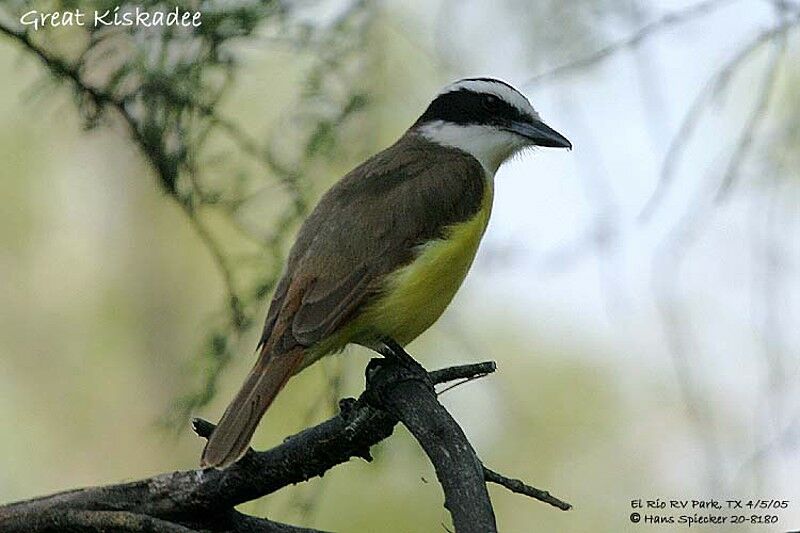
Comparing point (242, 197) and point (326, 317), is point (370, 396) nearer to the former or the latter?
point (326, 317)

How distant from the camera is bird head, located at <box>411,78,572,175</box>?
12.8 ft

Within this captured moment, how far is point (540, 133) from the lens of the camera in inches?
153

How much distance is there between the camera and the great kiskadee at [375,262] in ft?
10.1

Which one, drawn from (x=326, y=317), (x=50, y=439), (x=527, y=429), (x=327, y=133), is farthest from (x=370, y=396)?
(x=50, y=439)

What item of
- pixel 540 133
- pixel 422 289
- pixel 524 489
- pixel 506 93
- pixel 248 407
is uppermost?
pixel 506 93

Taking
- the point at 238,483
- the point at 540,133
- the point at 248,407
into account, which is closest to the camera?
the point at 238,483

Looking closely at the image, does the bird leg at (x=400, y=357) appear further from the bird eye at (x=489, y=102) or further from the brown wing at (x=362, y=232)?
→ the bird eye at (x=489, y=102)

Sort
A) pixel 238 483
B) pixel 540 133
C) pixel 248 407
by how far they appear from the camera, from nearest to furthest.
→ pixel 238 483 < pixel 248 407 < pixel 540 133

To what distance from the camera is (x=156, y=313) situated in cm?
813

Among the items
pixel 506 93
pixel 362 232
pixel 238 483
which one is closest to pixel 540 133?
pixel 506 93

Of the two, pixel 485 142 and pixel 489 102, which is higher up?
pixel 489 102

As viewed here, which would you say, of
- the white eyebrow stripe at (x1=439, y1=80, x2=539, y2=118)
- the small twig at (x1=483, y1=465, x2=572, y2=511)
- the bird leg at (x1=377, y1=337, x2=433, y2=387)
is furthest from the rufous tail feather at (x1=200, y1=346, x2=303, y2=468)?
the white eyebrow stripe at (x1=439, y1=80, x2=539, y2=118)

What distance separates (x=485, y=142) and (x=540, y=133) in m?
0.17

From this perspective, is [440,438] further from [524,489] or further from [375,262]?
[375,262]
